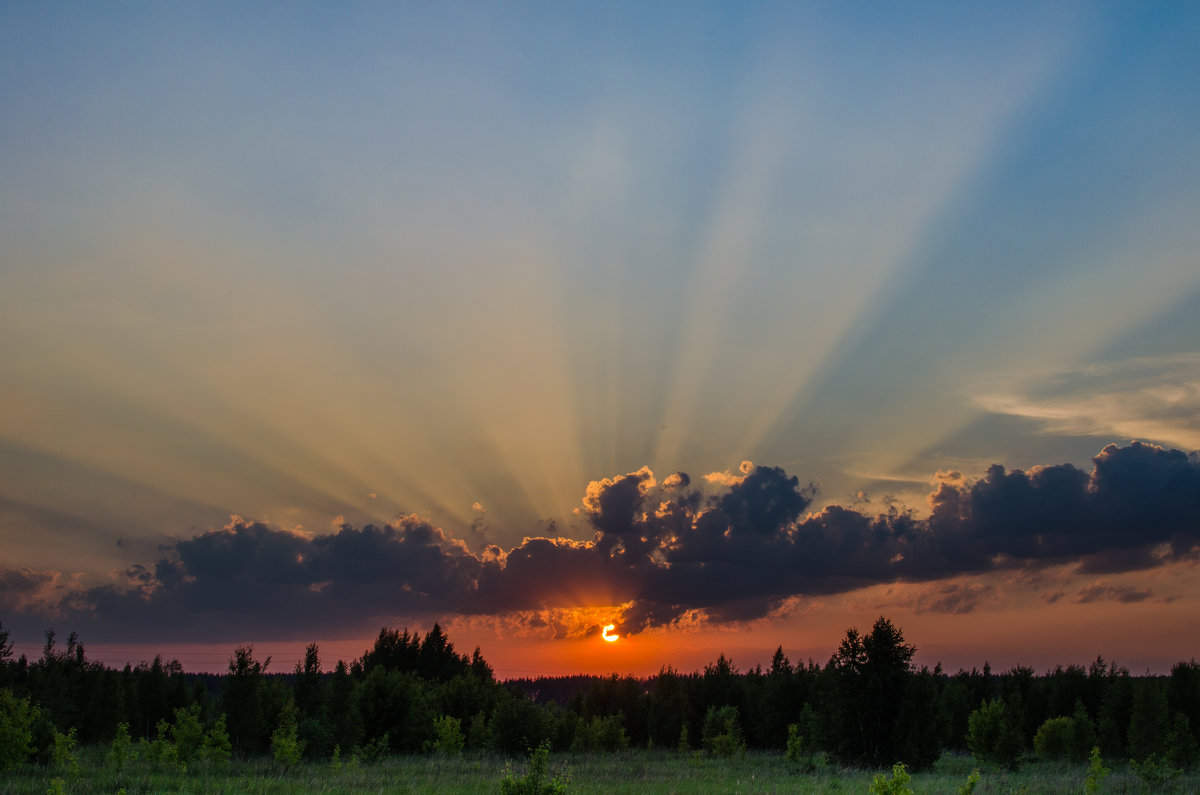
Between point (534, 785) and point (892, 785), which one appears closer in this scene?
point (892, 785)

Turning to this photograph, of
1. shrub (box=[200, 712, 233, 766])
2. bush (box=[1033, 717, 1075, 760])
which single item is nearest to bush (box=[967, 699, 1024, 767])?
bush (box=[1033, 717, 1075, 760])

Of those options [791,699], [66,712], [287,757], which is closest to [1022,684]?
[791,699]

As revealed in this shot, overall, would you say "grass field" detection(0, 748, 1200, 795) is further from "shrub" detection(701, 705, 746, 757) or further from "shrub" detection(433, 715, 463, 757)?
"shrub" detection(701, 705, 746, 757)

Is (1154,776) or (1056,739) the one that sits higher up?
(1154,776)

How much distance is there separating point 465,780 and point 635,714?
55441mm

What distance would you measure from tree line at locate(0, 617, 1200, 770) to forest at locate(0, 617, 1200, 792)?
0.37 ft

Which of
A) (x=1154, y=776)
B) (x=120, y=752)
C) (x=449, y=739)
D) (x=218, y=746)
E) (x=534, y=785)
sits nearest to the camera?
(x=534, y=785)

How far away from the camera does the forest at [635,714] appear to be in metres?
41.3

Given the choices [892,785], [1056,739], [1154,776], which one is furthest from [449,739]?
[892,785]

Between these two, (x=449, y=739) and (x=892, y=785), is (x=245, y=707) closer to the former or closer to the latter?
(x=449, y=739)

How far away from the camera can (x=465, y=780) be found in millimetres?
34156

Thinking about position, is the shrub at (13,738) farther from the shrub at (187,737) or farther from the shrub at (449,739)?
the shrub at (449,739)

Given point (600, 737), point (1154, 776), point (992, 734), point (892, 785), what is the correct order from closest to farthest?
1. point (892, 785)
2. point (1154, 776)
3. point (992, 734)
4. point (600, 737)

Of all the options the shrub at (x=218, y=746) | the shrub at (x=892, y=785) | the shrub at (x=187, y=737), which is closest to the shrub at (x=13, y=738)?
the shrub at (x=187, y=737)
